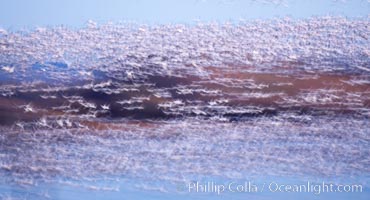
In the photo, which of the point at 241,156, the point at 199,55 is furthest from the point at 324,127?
the point at 199,55

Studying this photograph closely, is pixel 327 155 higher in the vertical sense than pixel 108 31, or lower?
lower

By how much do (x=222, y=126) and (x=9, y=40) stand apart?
0.53 metres

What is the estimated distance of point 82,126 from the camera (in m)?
1.00

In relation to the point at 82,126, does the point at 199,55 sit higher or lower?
higher

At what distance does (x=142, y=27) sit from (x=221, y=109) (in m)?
0.26

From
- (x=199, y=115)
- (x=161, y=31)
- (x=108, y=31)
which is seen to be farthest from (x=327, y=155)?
(x=108, y=31)

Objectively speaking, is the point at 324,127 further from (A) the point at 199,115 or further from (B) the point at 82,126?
(B) the point at 82,126

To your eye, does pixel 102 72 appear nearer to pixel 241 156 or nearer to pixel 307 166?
pixel 241 156

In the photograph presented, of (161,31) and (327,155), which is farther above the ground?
(161,31)

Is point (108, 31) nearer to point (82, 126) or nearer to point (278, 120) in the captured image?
point (82, 126)

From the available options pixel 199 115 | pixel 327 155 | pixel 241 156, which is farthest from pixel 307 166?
pixel 199 115

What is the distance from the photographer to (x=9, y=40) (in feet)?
3.10

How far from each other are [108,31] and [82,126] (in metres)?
0.24

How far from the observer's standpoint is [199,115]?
38.3 inches
